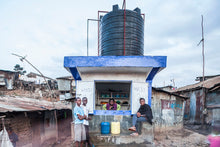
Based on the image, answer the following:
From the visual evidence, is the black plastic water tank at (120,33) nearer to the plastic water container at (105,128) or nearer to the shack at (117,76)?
the shack at (117,76)

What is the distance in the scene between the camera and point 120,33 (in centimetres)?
823

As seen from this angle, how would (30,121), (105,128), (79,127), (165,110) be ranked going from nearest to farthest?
(79,127) → (105,128) → (30,121) → (165,110)

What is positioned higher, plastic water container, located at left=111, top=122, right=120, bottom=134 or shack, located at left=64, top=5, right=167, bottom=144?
shack, located at left=64, top=5, right=167, bottom=144

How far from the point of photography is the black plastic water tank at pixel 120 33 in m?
8.23

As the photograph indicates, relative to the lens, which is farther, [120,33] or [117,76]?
[120,33]

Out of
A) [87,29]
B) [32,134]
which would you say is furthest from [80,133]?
[87,29]

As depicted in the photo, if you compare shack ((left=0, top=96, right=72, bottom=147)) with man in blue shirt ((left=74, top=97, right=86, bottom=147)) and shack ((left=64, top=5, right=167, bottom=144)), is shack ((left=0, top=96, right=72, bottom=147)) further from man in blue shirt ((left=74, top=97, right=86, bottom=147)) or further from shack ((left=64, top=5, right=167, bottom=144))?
shack ((left=64, top=5, right=167, bottom=144))

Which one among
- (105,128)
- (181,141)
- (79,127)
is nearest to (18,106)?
(79,127)

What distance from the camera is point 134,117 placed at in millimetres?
5918

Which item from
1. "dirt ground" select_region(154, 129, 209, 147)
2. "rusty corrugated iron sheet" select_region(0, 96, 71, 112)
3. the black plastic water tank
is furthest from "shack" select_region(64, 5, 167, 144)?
"rusty corrugated iron sheet" select_region(0, 96, 71, 112)

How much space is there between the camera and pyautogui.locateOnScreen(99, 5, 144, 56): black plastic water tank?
8.23m

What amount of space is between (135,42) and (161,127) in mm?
6433

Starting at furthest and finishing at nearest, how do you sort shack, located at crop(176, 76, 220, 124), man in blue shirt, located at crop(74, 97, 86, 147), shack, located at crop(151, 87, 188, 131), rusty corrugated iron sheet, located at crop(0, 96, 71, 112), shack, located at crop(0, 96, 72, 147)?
shack, located at crop(176, 76, 220, 124) → shack, located at crop(151, 87, 188, 131) → shack, located at crop(0, 96, 72, 147) → rusty corrugated iron sheet, located at crop(0, 96, 71, 112) → man in blue shirt, located at crop(74, 97, 86, 147)

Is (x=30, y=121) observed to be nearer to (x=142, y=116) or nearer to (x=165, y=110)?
(x=142, y=116)
